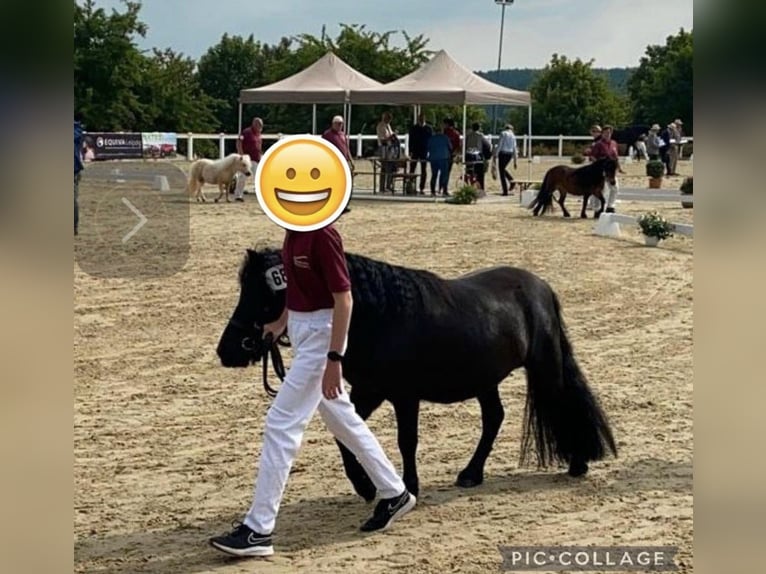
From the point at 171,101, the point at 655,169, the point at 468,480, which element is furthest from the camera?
the point at 171,101

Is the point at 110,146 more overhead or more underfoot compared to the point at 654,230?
more overhead

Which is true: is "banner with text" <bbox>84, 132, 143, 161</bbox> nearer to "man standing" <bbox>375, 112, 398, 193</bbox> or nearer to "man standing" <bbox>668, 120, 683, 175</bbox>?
"man standing" <bbox>375, 112, 398, 193</bbox>

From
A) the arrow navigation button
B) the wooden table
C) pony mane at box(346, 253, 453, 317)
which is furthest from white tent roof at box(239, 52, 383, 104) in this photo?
pony mane at box(346, 253, 453, 317)

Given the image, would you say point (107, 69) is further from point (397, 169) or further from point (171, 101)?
point (397, 169)

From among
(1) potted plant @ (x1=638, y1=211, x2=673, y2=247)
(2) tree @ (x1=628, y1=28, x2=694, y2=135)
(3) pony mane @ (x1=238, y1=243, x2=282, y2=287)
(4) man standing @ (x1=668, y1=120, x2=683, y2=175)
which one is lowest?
(1) potted plant @ (x1=638, y1=211, x2=673, y2=247)

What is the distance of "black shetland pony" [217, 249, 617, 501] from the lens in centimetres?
529

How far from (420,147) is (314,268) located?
2195cm

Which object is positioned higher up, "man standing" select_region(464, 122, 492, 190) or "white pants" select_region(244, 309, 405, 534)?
"man standing" select_region(464, 122, 492, 190)

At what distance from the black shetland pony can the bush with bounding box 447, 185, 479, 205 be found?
18.0 metres

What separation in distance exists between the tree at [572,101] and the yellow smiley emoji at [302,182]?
5341cm

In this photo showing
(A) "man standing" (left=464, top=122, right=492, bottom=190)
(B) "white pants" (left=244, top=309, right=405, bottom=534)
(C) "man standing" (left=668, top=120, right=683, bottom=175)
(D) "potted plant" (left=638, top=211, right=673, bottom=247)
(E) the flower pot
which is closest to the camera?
(B) "white pants" (left=244, top=309, right=405, bottom=534)

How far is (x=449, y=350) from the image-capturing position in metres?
5.54

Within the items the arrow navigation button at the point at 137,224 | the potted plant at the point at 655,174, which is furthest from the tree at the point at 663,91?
the arrow navigation button at the point at 137,224

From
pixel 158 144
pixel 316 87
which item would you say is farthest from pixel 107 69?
pixel 316 87
